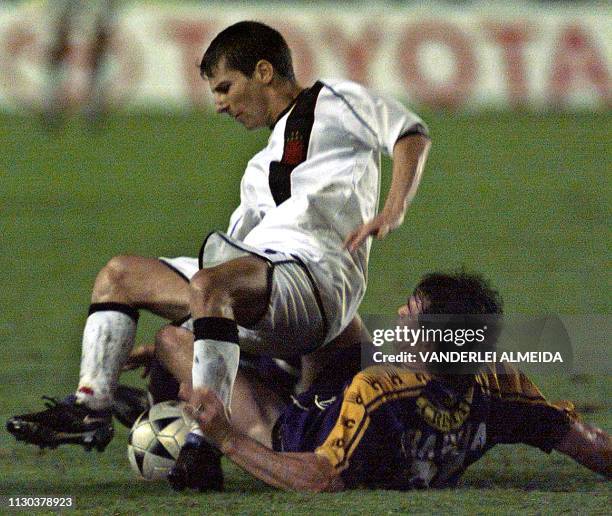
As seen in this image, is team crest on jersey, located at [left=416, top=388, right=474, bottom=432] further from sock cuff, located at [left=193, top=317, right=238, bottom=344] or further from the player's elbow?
sock cuff, located at [left=193, top=317, right=238, bottom=344]

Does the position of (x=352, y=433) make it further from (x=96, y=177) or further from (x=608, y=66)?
(x=608, y=66)

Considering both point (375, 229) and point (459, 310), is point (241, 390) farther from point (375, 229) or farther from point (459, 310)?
point (459, 310)

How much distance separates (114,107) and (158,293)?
15.4m

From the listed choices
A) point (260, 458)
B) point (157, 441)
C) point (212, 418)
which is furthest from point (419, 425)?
point (157, 441)

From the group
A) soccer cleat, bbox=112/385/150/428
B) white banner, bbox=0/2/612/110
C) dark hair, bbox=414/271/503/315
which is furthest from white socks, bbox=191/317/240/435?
white banner, bbox=0/2/612/110

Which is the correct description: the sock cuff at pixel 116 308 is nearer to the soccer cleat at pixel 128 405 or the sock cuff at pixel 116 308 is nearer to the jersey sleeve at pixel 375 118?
the soccer cleat at pixel 128 405

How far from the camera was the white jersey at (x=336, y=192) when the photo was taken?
5254mm

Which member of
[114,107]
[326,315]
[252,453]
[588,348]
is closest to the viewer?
[252,453]

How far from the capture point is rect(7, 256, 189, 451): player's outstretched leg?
17.0 feet

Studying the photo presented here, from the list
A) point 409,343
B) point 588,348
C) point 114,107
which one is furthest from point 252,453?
point 114,107

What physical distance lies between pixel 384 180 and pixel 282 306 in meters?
8.85

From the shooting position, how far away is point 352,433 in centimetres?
462

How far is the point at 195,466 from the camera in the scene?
15.6ft

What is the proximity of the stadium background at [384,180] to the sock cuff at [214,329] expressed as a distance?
488mm
